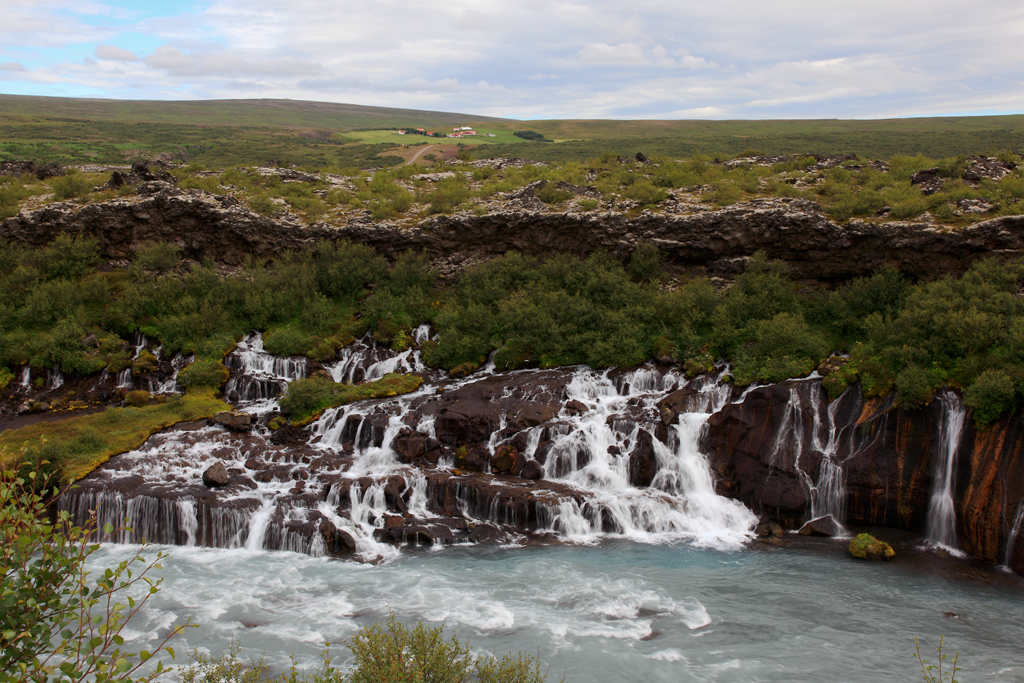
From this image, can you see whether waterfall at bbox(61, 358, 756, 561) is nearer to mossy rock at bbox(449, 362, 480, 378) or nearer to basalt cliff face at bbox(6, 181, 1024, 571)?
basalt cliff face at bbox(6, 181, 1024, 571)

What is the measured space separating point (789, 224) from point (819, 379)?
331 inches

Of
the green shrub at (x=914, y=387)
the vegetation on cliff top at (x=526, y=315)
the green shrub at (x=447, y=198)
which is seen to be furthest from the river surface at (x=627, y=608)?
the green shrub at (x=447, y=198)

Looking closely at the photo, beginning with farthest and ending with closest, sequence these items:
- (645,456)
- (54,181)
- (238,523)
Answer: (54,181) → (645,456) → (238,523)

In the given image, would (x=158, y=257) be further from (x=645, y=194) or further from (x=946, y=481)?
(x=946, y=481)

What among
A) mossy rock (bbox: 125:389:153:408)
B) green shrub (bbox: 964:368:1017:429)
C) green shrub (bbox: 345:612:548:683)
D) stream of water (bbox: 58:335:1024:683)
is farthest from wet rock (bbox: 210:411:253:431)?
green shrub (bbox: 964:368:1017:429)

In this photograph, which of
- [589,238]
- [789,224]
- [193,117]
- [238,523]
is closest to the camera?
[238,523]

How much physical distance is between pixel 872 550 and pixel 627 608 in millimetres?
6837

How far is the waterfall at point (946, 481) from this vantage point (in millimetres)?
16828

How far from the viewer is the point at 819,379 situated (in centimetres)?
2045

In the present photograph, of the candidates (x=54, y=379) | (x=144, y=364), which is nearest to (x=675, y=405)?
(x=144, y=364)

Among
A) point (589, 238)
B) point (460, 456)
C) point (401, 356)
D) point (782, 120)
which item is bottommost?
point (460, 456)

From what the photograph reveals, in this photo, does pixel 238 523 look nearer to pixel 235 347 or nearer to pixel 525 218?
pixel 235 347

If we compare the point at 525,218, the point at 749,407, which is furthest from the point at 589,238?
the point at 749,407

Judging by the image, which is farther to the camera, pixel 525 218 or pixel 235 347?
pixel 525 218
